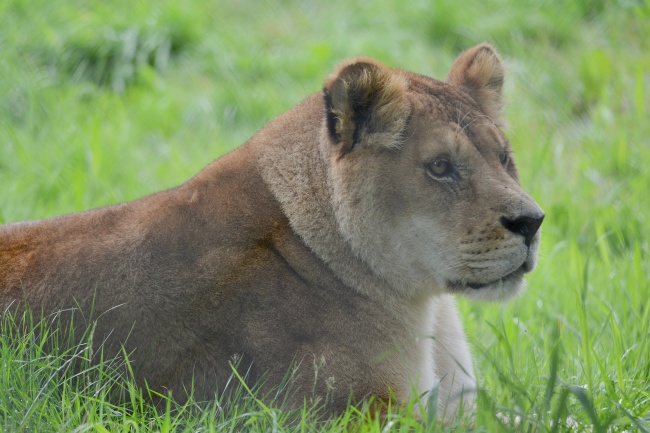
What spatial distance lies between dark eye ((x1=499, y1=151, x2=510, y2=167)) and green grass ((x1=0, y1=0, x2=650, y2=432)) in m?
0.53

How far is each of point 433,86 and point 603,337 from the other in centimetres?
157

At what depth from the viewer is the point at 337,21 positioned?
9750mm

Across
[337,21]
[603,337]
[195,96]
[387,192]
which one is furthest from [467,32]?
[387,192]

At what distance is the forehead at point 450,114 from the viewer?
4.18 meters

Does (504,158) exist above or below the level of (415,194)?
above

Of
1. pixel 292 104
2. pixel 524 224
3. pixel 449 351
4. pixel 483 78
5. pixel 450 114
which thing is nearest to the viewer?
pixel 524 224

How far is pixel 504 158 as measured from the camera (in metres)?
4.32

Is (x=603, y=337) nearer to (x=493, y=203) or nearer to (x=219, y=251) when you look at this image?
(x=493, y=203)

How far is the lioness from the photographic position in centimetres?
395

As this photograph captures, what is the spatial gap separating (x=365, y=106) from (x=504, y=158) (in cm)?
67

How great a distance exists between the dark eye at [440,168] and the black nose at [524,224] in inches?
12.2

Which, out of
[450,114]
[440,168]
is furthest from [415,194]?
[450,114]

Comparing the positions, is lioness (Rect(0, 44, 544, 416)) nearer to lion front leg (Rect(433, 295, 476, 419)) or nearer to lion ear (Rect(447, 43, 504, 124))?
lion front leg (Rect(433, 295, 476, 419))

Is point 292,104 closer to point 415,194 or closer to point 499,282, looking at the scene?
point 415,194
